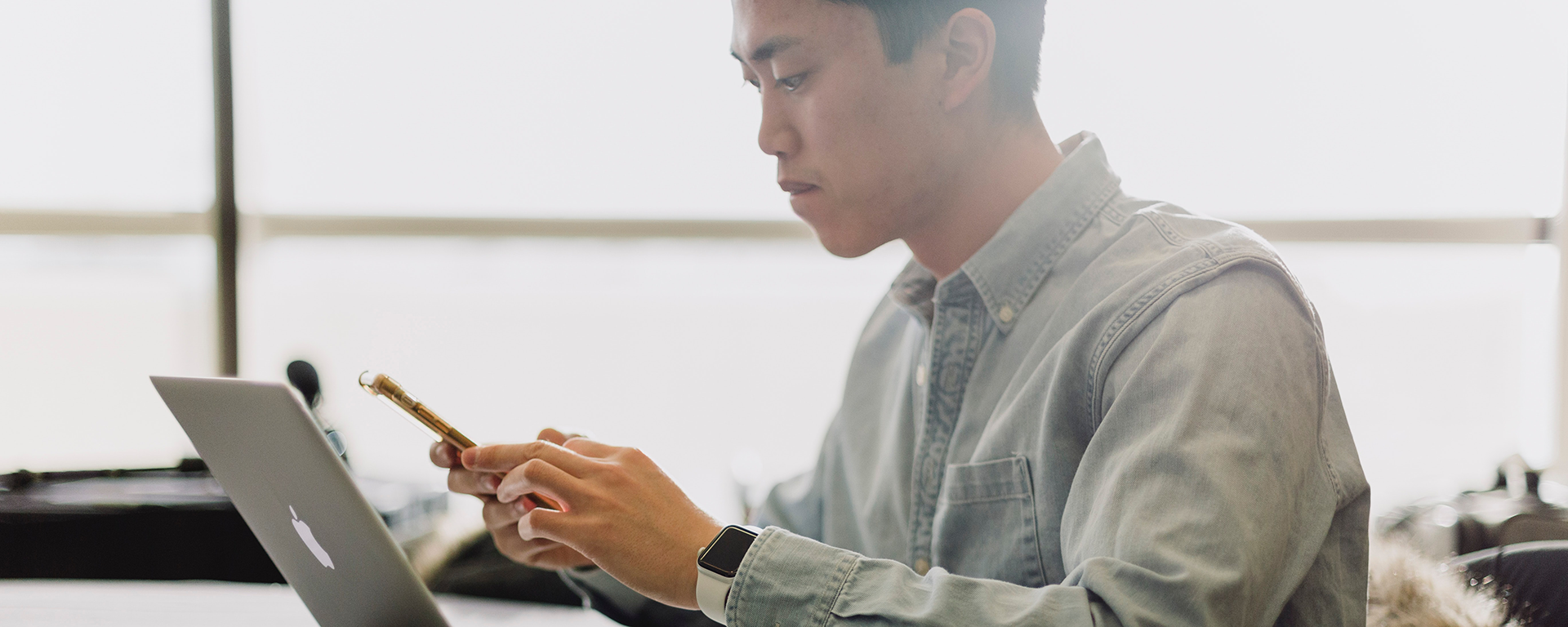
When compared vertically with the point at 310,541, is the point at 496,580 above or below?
below

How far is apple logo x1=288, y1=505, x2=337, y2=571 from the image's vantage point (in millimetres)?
813

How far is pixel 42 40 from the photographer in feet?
7.50

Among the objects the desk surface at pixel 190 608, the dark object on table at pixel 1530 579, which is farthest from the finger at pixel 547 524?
the dark object on table at pixel 1530 579

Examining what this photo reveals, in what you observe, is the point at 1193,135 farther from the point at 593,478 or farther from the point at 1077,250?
the point at 593,478

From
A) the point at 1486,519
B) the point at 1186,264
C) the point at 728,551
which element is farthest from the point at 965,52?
the point at 1486,519

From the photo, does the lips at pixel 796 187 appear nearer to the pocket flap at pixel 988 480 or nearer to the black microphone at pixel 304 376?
the pocket flap at pixel 988 480

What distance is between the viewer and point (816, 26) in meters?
0.99

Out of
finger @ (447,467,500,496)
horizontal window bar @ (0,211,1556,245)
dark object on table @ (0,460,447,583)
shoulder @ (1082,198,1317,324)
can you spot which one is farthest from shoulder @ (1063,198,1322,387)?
horizontal window bar @ (0,211,1556,245)

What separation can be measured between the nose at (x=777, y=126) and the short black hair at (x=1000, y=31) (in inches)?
4.8

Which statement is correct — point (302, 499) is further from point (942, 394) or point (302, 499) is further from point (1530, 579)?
point (1530, 579)

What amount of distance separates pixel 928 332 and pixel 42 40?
232 centimetres

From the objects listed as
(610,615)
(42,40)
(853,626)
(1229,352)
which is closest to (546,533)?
(853,626)

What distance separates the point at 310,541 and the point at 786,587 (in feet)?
1.36

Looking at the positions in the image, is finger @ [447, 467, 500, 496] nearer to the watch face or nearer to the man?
the man
